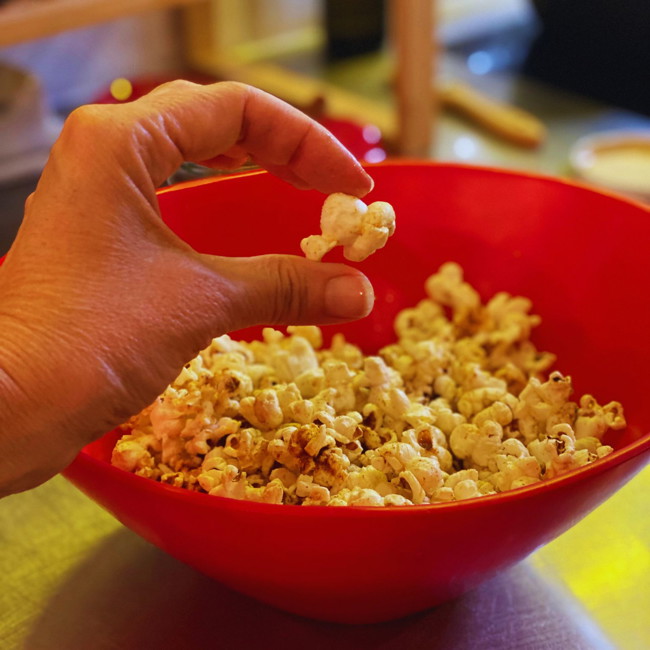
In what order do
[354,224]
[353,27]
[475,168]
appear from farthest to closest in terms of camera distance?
[353,27] → [475,168] → [354,224]

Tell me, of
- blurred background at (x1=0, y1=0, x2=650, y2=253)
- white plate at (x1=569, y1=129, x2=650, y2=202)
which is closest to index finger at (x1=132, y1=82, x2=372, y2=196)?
blurred background at (x1=0, y1=0, x2=650, y2=253)

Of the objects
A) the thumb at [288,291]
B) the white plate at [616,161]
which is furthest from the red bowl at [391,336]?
the white plate at [616,161]

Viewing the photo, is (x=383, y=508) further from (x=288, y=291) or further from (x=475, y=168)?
(x=475, y=168)

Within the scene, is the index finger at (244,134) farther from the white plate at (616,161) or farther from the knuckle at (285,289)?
the white plate at (616,161)

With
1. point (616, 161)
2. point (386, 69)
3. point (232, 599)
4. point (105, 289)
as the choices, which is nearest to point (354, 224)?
point (105, 289)

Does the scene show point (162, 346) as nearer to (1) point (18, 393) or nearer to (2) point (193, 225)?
(1) point (18, 393)

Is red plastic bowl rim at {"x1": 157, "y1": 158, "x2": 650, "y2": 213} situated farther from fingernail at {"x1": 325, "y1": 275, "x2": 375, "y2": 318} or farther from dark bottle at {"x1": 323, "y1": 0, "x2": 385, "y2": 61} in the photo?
dark bottle at {"x1": 323, "y1": 0, "x2": 385, "y2": 61}

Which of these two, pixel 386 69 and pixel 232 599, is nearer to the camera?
pixel 232 599

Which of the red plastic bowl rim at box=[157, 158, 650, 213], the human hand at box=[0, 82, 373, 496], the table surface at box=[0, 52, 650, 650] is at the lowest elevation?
the table surface at box=[0, 52, 650, 650]
